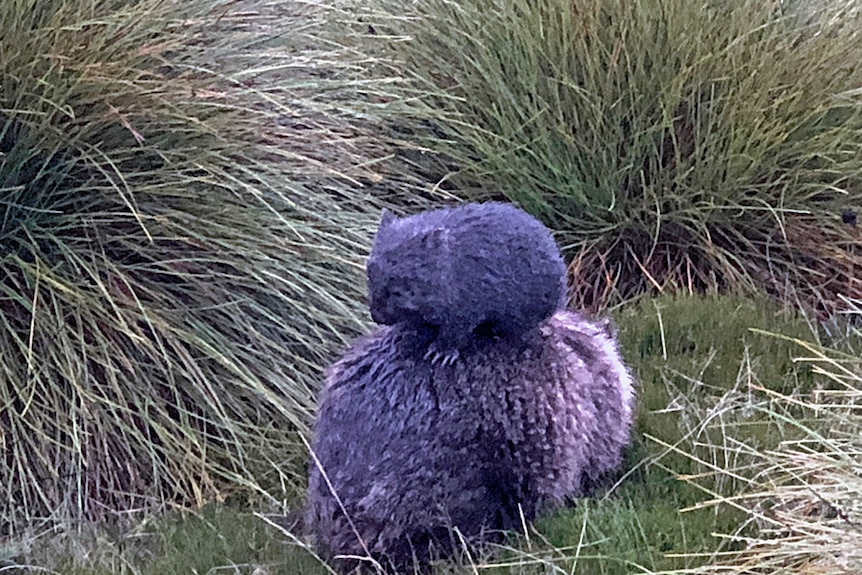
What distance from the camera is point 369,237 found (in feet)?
11.9

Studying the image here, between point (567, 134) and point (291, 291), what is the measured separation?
4.13 feet

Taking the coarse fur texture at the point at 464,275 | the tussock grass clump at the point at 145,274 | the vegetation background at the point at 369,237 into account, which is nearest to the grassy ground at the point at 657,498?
the vegetation background at the point at 369,237

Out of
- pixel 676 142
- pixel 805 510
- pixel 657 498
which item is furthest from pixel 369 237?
pixel 805 510

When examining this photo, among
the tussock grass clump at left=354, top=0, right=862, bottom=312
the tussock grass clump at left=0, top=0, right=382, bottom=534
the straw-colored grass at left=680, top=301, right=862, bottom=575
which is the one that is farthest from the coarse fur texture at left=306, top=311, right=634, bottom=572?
the tussock grass clump at left=354, top=0, right=862, bottom=312

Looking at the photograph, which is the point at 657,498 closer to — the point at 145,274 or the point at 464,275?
the point at 464,275

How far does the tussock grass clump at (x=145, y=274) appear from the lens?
10.1 feet

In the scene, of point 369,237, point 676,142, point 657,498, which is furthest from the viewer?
point 676,142

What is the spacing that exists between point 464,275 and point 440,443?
0.32m

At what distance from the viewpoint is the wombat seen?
7.36 feet

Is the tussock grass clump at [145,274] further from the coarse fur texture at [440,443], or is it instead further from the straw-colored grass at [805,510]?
the straw-colored grass at [805,510]

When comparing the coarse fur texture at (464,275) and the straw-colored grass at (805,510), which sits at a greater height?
the coarse fur texture at (464,275)

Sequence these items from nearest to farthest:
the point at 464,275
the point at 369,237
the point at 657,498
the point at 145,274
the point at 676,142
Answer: the point at 464,275, the point at 657,498, the point at 145,274, the point at 369,237, the point at 676,142

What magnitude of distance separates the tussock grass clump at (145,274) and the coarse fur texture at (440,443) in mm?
754

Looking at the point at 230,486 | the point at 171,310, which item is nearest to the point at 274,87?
the point at 171,310
